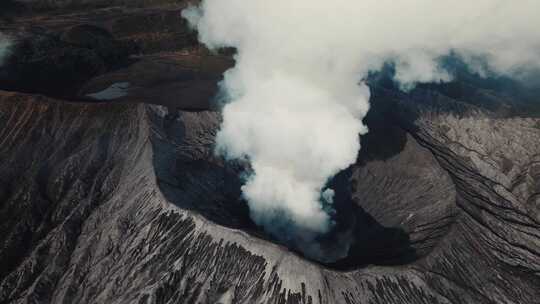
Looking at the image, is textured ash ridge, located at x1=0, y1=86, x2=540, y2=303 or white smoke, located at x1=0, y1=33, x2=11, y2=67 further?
white smoke, located at x1=0, y1=33, x2=11, y2=67

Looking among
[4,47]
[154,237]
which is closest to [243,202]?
[154,237]

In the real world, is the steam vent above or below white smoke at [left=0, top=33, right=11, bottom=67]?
below

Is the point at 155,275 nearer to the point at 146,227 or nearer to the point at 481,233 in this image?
the point at 146,227

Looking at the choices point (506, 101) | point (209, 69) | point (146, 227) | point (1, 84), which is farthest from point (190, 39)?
point (146, 227)

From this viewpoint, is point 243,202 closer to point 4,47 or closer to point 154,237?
point 154,237

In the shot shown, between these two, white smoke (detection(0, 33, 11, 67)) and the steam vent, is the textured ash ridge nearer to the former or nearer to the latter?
the steam vent

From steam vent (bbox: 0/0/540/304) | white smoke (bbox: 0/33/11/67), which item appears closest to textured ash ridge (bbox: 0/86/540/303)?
steam vent (bbox: 0/0/540/304)

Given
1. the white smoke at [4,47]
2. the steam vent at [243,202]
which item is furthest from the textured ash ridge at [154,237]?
the white smoke at [4,47]
